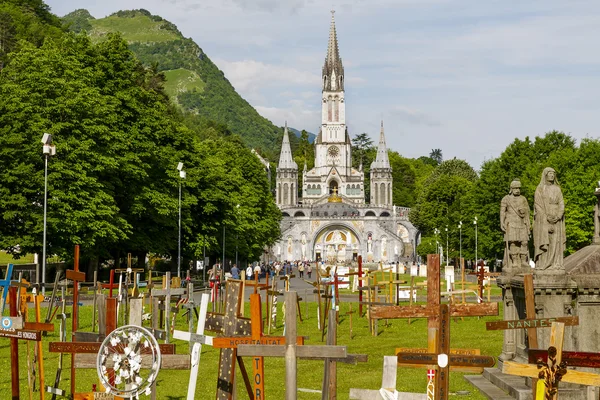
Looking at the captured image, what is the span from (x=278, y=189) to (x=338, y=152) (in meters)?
13.1

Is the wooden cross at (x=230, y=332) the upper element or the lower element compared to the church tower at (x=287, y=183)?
lower

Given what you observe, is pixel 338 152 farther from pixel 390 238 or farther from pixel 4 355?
pixel 4 355

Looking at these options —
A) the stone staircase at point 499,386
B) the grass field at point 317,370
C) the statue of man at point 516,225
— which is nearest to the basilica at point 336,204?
the grass field at point 317,370

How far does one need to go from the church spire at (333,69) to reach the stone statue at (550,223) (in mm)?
137029

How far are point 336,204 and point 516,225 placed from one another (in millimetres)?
122395

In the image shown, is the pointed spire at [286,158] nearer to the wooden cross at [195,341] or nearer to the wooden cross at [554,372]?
the wooden cross at [195,341]

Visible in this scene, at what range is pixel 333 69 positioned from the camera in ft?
500

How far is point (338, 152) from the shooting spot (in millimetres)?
152875

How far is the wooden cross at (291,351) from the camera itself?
376 inches

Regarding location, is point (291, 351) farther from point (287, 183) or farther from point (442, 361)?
point (287, 183)

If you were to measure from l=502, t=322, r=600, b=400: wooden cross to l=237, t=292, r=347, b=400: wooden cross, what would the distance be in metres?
1.73

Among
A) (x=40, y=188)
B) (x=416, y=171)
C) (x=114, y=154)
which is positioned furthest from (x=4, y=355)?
(x=416, y=171)

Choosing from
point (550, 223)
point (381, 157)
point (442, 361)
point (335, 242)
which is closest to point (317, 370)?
point (550, 223)

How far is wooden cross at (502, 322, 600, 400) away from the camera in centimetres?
867
